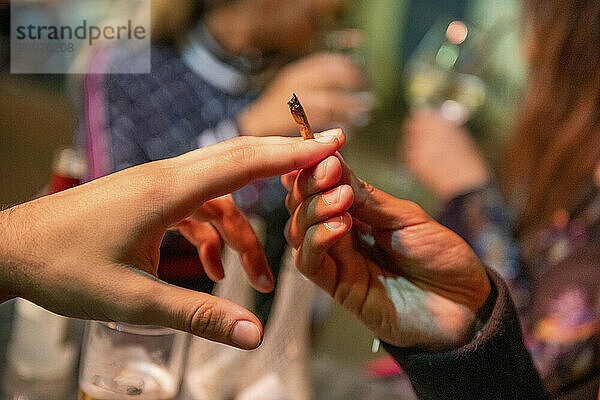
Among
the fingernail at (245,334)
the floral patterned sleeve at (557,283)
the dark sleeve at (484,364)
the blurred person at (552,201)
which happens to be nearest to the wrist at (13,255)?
the fingernail at (245,334)

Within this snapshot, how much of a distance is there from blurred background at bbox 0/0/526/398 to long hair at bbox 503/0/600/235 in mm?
82

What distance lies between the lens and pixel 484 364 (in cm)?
42

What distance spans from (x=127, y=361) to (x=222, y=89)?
474 mm

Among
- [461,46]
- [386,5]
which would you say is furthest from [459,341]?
[386,5]

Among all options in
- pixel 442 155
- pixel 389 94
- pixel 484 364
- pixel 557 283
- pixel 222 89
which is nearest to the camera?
pixel 484 364

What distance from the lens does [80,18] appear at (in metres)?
0.49

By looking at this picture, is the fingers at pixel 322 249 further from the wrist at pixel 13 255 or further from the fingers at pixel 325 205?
the wrist at pixel 13 255

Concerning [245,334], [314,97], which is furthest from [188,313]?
[314,97]

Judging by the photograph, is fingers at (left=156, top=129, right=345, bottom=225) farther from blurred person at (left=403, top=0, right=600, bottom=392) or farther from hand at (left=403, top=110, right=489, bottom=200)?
hand at (left=403, top=110, right=489, bottom=200)

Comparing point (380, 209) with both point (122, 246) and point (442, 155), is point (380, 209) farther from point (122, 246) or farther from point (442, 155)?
point (442, 155)

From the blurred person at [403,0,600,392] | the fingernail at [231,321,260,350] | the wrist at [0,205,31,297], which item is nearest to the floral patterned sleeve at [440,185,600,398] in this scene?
the blurred person at [403,0,600,392]

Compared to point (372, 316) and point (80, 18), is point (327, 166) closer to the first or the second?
point (372, 316)

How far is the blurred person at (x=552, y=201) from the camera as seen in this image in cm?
67

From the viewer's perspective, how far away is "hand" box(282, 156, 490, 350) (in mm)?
418
